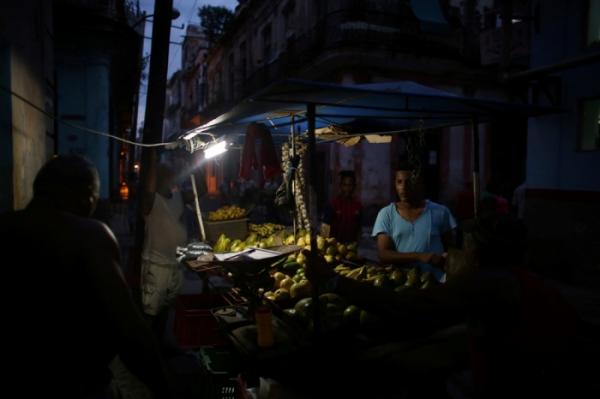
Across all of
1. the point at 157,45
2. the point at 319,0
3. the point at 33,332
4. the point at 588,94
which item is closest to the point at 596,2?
the point at 588,94

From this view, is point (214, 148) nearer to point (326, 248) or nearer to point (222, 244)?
point (222, 244)

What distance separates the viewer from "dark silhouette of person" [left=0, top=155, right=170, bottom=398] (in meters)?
1.73

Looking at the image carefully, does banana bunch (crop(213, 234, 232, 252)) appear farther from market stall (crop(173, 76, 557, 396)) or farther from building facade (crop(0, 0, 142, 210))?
building facade (crop(0, 0, 142, 210))

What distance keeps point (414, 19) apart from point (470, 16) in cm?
232

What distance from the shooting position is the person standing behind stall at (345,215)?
6.40 metres

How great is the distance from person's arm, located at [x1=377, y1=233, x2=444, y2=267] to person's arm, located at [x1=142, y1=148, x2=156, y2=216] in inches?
97.3

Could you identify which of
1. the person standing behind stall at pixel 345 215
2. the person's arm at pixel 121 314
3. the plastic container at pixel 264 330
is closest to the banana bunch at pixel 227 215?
the person standing behind stall at pixel 345 215

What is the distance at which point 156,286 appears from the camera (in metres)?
4.88

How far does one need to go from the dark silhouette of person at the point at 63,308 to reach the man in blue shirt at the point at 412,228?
3.08 m

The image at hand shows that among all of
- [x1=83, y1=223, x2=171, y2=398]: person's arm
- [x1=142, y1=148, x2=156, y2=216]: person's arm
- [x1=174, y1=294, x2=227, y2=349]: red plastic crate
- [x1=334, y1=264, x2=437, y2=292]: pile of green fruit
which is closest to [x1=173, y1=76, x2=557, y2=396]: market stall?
[x1=334, y1=264, x2=437, y2=292]: pile of green fruit

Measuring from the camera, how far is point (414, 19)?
56.9 ft

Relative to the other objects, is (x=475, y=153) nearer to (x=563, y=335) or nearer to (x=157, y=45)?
(x=563, y=335)

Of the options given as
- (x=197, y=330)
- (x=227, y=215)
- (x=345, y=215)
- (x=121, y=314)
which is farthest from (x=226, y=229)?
(x=121, y=314)

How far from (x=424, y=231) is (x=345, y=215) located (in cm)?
203
